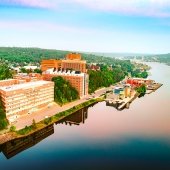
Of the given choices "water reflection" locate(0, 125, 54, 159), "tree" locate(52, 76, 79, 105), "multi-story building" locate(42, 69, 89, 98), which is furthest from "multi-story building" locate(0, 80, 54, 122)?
"multi-story building" locate(42, 69, 89, 98)

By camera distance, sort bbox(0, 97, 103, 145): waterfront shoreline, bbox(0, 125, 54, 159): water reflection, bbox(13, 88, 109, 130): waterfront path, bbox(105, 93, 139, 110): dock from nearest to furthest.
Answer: bbox(0, 125, 54, 159): water reflection, bbox(0, 97, 103, 145): waterfront shoreline, bbox(13, 88, 109, 130): waterfront path, bbox(105, 93, 139, 110): dock

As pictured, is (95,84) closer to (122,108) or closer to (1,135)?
(122,108)

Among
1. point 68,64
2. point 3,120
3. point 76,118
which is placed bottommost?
point 76,118

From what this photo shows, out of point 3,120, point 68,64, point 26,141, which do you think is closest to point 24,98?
point 3,120

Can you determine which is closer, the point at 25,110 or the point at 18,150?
the point at 18,150

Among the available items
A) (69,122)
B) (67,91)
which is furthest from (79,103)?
(69,122)

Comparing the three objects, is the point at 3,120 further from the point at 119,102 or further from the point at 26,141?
the point at 119,102

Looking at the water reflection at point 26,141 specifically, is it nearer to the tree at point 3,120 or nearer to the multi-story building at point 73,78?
the tree at point 3,120

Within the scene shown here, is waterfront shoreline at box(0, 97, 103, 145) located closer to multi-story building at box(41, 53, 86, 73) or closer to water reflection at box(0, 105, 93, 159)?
water reflection at box(0, 105, 93, 159)
